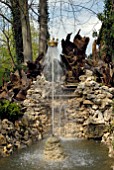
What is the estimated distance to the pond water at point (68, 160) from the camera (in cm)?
708

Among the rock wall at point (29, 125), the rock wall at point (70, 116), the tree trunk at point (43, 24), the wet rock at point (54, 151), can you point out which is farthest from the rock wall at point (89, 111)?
the tree trunk at point (43, 24)

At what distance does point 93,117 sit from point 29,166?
3.90m

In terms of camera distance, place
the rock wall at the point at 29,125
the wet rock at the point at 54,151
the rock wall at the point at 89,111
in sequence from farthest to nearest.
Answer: the rock wall at the point at 89,111, the rock wall at the point at 29,125, the wet rock at the point at 54,151

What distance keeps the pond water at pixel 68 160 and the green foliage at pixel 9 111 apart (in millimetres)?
1059

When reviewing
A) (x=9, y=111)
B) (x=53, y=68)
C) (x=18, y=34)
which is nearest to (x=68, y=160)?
(x=9, y=111)

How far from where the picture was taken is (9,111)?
31.8ft

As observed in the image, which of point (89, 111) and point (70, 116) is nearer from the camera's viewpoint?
point (89, 111)

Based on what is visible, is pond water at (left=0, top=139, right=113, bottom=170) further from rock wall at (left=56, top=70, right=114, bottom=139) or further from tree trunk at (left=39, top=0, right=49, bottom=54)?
tree trunk at (left=39, top=0, right=49, bottom=54)

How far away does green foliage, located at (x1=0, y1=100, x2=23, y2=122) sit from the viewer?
31.4ft

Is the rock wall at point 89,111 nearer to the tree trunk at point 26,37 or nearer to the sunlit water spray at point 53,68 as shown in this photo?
the sunlit water spray at point 53,68

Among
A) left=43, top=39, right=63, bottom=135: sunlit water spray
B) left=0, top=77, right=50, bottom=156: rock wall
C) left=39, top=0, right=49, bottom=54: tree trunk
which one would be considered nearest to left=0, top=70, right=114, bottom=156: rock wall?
left=0, top=77, right=50, bottom=156: rock wall

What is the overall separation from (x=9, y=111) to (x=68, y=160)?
2844 millimetres

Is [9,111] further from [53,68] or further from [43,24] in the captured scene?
[43,24]

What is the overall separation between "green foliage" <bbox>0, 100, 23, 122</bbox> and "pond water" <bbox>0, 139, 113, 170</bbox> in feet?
3.47
